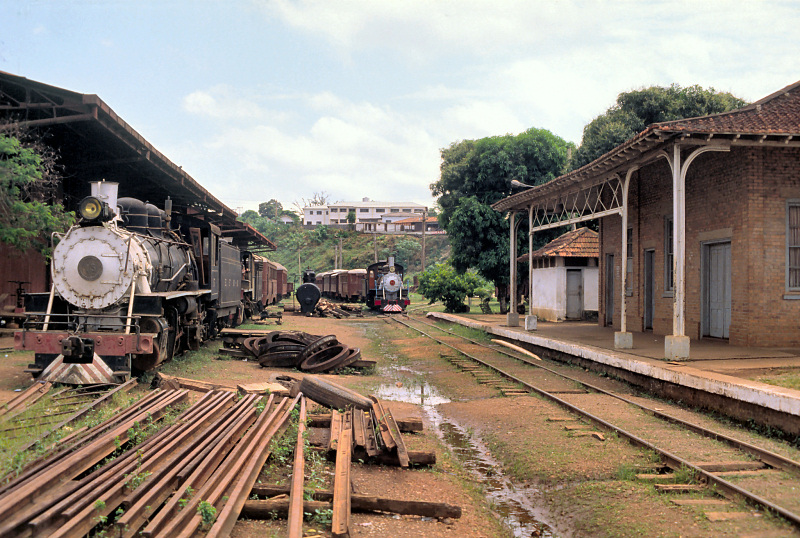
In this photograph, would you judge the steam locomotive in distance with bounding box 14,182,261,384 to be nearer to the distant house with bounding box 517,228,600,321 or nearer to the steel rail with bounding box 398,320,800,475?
the steel rail with bounding box 398,320,800,475

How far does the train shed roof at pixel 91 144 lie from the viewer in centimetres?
1309

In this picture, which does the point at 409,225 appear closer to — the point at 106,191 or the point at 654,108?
the point at 654,108

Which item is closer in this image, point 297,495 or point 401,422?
point 297,495

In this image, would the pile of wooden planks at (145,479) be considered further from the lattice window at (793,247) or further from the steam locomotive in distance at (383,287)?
the steam locomotive in distance at (383,287)

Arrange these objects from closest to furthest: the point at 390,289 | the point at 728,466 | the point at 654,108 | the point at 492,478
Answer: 1. the point at 728,466
2. the point at 492,478
3. the point at 654,108
4. the point at 390,289

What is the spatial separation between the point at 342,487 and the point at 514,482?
218cm

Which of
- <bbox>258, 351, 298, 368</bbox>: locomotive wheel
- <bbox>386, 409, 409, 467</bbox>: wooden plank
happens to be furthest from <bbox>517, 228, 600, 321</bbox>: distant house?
<bbox>386, 409, 409, 467</bbox>: wooden plank

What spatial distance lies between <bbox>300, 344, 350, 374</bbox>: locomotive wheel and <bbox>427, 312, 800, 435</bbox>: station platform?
191 inches

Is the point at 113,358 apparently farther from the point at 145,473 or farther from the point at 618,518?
the point at 618,518

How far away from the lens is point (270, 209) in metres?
109

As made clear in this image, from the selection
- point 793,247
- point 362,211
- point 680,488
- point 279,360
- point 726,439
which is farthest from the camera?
point 362,211

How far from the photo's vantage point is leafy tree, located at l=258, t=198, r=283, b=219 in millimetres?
108625

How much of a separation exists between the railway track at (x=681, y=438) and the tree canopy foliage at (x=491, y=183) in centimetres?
1639

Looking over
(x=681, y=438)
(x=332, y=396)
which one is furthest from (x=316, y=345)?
(x=681, y=438)
